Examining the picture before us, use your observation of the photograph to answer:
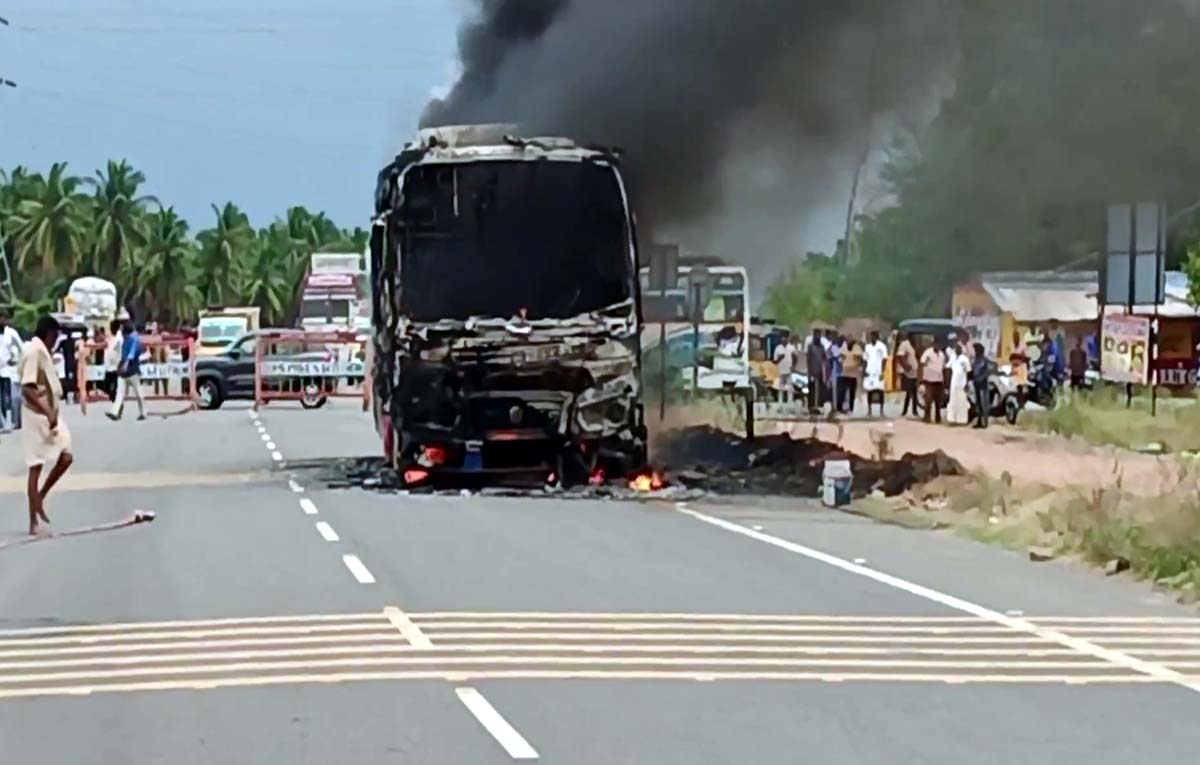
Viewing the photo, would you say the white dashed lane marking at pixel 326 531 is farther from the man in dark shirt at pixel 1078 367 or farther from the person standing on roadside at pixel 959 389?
the man in dark shirt at pixel 1078 367

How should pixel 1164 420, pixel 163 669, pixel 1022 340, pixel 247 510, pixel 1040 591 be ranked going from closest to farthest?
pixel 163 669 → pixel 1040 591 → pixel 247 510 → pixel 1164 420 → pixel 1022 340

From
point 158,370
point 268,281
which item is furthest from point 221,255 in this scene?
point 158,370

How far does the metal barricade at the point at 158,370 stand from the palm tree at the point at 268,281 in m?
46.1

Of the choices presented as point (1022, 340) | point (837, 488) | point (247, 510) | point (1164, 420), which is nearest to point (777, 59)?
point (837, 488)

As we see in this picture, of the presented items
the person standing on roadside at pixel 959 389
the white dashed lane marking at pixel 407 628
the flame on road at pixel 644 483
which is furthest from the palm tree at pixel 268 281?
the white dashed lane marking at pixel 407 628

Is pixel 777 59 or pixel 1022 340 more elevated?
pixel 777 59

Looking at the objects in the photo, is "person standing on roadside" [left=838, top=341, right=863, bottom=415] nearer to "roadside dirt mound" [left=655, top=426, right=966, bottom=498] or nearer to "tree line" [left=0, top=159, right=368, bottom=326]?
"roadside dirt mound" [left=655, top=426, right=966, bottom=498]

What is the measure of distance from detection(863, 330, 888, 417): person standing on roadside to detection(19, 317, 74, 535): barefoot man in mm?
22298

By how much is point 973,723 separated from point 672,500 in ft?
39.8

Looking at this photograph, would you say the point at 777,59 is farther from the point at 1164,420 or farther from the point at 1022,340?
the point at 1022,340

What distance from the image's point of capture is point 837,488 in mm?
20938

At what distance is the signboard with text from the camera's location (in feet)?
110

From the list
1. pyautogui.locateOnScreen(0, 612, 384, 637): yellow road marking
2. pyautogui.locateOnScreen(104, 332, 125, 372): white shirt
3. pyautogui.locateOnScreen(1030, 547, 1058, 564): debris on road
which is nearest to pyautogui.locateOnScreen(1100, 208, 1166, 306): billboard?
pyautogui.locateOnScreen(1030, 547, 1058, 564): debris on road

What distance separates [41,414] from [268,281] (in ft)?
270
